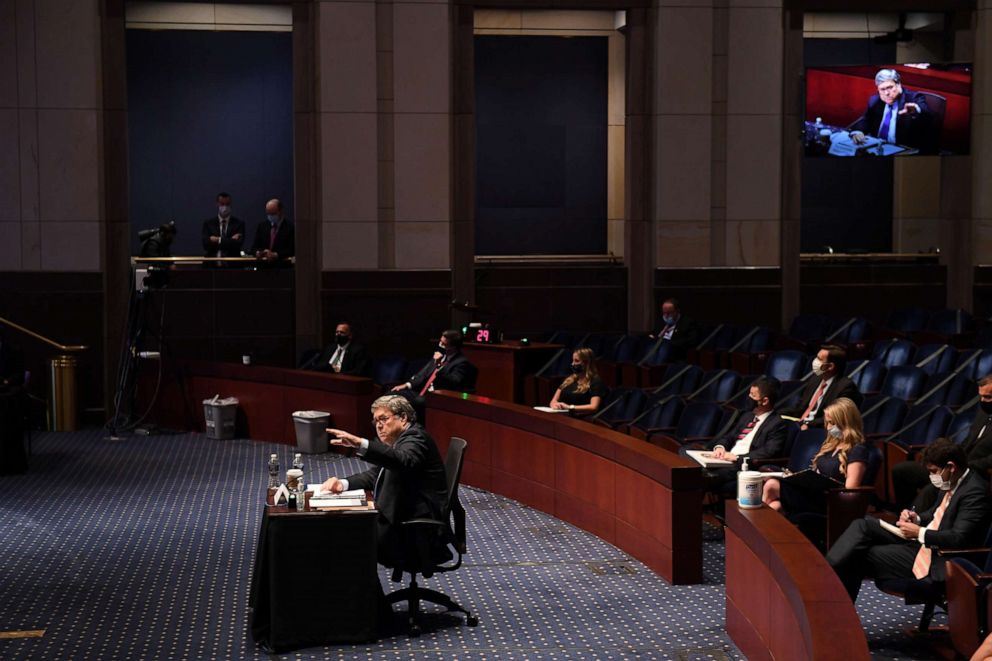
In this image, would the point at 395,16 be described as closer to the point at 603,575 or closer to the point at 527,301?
the point at 527,301

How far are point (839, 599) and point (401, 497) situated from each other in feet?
8.99

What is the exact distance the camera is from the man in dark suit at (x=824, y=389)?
987 cm

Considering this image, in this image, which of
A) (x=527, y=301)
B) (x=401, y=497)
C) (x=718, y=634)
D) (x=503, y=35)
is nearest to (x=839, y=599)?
(x=718, y=634)

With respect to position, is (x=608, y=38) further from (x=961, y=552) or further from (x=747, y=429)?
(x=961, y=552)

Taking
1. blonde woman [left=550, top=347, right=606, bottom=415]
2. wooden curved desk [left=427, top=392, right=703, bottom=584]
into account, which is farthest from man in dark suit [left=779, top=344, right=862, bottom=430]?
blonde woman [left=550, top=347, right=606, bottom=415]

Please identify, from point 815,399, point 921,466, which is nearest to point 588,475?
point 815,399

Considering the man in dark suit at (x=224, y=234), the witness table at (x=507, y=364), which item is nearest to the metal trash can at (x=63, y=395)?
the man in dark suit at (x=224, y=234)

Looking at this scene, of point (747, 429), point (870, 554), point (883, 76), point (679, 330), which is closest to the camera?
point (870, 554)

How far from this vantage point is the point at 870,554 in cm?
717

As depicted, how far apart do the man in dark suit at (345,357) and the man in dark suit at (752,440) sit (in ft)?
16.8

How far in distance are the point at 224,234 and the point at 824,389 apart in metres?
8.56

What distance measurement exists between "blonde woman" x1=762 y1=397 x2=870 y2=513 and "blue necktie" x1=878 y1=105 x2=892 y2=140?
27.1 feet

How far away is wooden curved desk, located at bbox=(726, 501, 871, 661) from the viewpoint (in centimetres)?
514

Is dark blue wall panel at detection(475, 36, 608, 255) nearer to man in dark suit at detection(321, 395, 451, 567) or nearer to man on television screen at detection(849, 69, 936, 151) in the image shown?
man on television screen at detection(849, 69, 936, 151)
